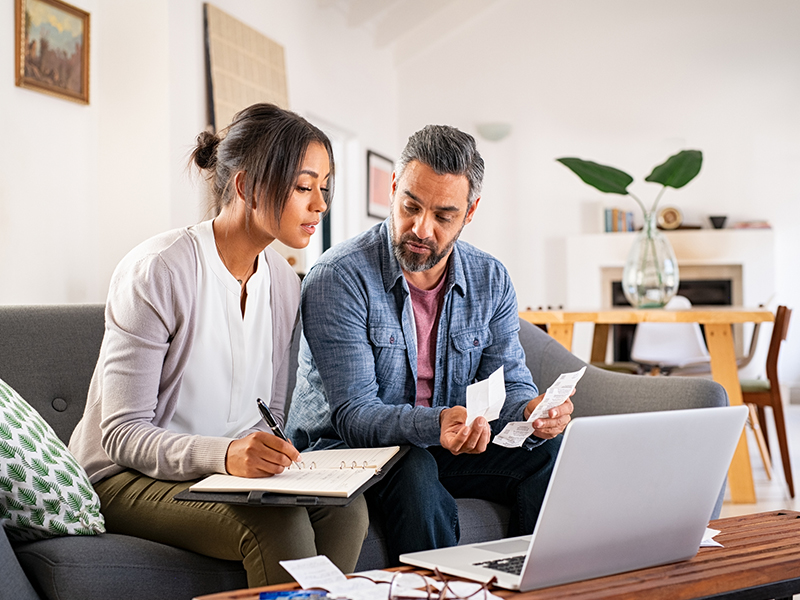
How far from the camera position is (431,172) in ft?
5.68

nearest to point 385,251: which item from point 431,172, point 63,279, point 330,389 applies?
point 431,172

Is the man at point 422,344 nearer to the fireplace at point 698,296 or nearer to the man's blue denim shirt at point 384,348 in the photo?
the man's blue denim shirt at point 384,348

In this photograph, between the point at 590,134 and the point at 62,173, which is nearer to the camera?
the point at 62,173

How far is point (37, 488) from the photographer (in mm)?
1290

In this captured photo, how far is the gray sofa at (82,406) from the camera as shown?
125 centimetres

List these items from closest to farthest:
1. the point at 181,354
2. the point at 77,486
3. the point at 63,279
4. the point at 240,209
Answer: the point at 77,486 < the point at 181,354 < the point at 240,209 < the point at 63,279

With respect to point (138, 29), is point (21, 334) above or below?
below

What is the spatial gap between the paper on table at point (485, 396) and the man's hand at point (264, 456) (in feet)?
0.97

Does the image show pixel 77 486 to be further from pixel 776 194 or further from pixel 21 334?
pixel 776 194

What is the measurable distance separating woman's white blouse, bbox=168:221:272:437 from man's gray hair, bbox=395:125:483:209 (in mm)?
436

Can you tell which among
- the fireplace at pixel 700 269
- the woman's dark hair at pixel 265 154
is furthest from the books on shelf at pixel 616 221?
the woman's dark hair at pixel 265 154

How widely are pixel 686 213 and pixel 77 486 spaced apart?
5810mm

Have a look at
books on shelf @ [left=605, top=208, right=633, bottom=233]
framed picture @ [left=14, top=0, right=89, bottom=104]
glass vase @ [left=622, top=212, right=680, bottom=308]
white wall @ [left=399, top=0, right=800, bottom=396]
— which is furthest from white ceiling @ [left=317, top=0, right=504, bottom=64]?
glass vase @ [left=622, top=212, right=680, bottom=308]

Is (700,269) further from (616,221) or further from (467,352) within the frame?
(467,352)
